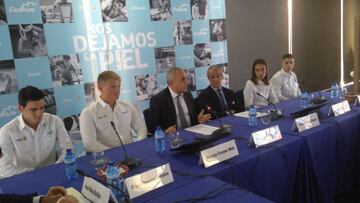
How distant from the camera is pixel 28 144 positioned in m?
2.19

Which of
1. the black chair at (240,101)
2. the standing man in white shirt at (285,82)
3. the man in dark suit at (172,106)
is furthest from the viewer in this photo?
the standing man in white shirt at (285,82)

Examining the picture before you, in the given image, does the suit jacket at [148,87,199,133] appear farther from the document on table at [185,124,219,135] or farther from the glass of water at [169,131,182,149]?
the glass of water at [169,131,182,149]

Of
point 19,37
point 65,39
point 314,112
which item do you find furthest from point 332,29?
point 19,37

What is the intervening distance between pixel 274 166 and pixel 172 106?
1.18 m

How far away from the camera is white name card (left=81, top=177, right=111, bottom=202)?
3.87 feet

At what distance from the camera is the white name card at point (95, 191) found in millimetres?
1179

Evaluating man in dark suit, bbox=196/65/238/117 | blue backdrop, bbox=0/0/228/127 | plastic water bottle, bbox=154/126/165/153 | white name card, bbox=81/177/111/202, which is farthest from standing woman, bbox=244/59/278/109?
white name card, bbox=81/177/111/202

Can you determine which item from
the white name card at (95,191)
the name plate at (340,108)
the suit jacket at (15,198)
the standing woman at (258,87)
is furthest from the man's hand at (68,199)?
the standing woman at (258,87)

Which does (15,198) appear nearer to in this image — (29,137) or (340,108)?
(29,137)

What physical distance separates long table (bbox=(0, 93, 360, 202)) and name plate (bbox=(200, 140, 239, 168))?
38 mm

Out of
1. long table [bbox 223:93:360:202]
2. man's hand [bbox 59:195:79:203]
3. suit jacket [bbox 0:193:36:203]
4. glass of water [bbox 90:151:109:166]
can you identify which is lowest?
long table [bbox 223:93:360:202]

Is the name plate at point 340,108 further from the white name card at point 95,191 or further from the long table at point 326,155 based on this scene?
the white name card at point 95,191

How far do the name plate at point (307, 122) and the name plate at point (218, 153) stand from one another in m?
0.66

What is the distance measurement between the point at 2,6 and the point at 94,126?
4.90 feet
